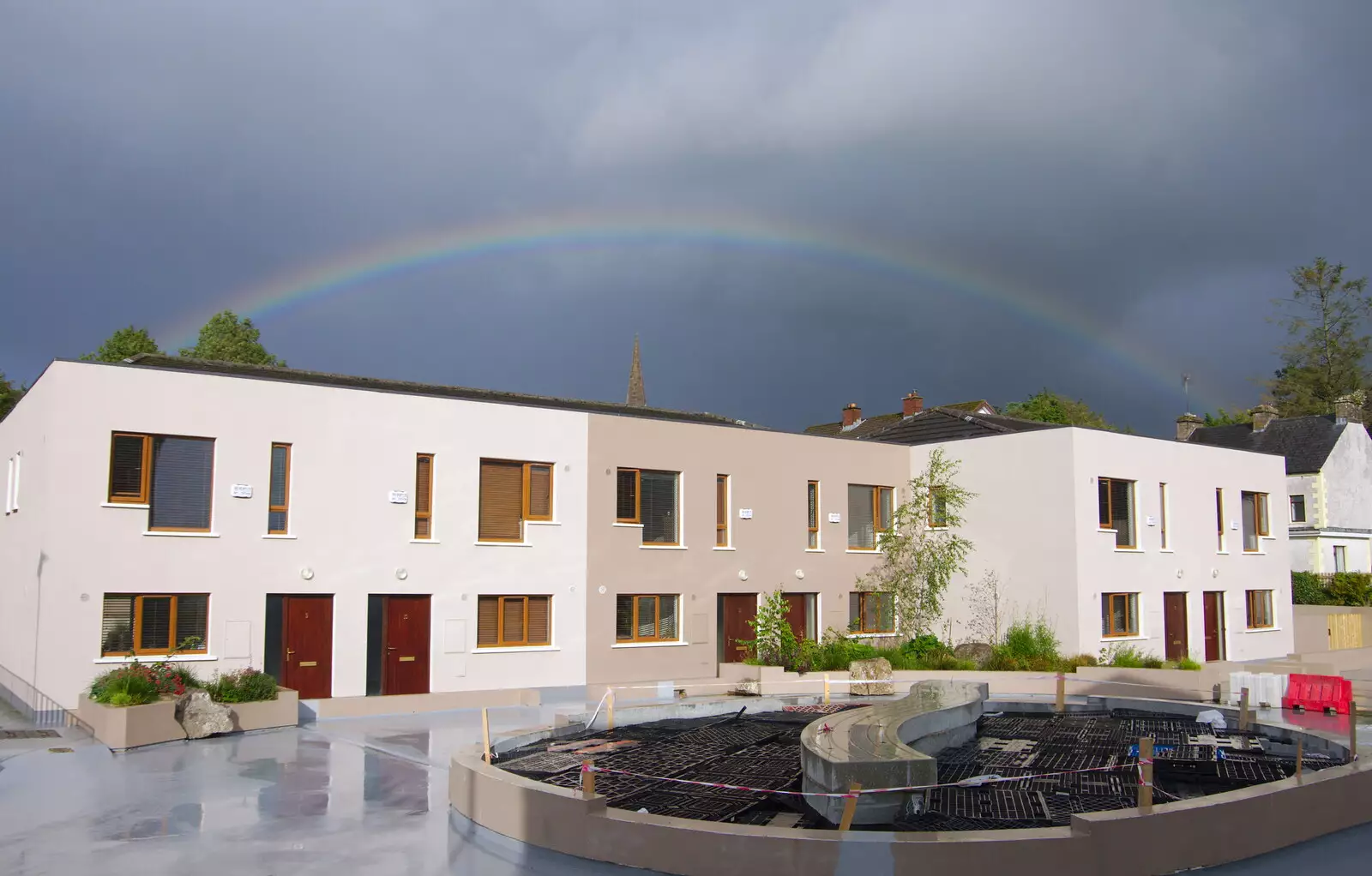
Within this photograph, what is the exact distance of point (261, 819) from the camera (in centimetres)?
1070

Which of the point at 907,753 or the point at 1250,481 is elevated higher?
the point at 1250,481

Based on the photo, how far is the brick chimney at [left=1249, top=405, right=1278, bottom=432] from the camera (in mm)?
46906

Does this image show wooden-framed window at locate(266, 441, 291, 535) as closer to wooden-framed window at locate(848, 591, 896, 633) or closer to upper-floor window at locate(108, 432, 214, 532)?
upper-floor window at locate(108, 432, 214, 532)

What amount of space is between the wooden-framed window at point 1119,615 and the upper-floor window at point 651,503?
10289mm

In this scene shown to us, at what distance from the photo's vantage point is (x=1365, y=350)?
193 feet

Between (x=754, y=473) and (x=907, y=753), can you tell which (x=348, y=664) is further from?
(x=907, y=753)

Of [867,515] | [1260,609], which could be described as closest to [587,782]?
[867,515]

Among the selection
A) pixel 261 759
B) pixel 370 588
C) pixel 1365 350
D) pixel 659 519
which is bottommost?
pixel 261 759

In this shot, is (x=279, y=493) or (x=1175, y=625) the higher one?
(x=279, y=493)

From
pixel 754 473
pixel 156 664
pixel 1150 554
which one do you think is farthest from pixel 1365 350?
pixel 156 664

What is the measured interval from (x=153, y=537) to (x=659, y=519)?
33.7 ft

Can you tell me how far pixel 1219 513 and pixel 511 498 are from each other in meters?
19.9

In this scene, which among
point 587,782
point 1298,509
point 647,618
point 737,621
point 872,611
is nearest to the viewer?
point 587,782

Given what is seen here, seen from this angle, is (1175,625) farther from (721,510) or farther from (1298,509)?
(1298,509)
